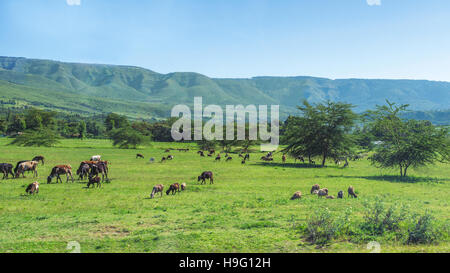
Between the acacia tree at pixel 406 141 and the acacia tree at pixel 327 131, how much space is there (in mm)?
8161


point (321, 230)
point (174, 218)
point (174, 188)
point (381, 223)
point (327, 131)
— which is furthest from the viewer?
point (327, 131)

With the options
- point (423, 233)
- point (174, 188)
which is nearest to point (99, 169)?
point (174, 188)

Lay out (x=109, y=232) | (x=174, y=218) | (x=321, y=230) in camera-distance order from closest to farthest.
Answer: (x=321, y=230), (x=109, y=232), (x=174, y=218)

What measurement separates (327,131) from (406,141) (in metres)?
12.9

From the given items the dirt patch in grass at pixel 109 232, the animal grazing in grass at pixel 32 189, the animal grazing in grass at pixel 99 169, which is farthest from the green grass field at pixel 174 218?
the animal grazing in grass at pixel 99 169

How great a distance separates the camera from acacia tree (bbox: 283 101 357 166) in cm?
4594

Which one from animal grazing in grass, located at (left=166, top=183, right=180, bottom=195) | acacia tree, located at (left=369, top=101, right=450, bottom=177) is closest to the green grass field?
animal grazing in grass, located at (left=166, top=183, right=180, bottom=195)

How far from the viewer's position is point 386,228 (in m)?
11.1

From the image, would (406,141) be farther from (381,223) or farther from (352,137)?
(381,223)

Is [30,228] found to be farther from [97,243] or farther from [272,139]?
[272,139]

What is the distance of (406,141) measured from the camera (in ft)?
113

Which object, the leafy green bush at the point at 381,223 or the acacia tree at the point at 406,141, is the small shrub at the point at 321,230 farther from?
the acacia tree at the point at 406,141

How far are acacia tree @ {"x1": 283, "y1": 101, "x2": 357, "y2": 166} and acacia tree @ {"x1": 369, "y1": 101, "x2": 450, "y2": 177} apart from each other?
26.8 feet

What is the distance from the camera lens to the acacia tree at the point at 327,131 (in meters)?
45.9
